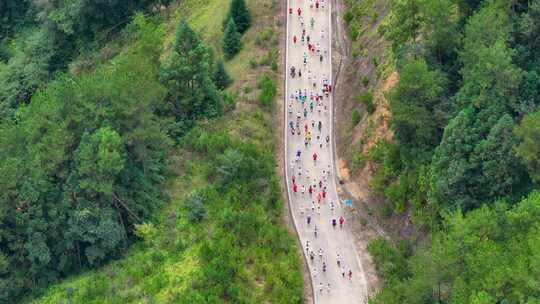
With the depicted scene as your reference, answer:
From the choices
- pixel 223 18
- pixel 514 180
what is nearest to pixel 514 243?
pixel 514 180

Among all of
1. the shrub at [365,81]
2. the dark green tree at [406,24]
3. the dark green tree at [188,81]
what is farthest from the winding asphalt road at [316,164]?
the dark green tree at [406,24]

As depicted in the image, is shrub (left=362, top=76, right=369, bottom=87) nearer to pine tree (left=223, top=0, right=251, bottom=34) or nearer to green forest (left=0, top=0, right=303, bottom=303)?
green forest (left=0, top=0, right=303, bottom=303)

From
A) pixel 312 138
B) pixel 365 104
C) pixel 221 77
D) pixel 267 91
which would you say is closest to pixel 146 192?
pixel 312 138

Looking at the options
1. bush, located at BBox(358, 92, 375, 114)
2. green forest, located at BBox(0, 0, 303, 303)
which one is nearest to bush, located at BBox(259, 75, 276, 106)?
green forest, located at BBox(0, 0, 303, 303)

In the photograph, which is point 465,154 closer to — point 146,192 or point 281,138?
point 281,138

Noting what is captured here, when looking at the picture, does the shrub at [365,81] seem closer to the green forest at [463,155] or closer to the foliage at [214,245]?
the green forest at [463,155]

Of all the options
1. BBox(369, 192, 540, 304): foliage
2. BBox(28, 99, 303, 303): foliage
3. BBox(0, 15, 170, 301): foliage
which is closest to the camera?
BBox(369, 192, 540, 304): foliage

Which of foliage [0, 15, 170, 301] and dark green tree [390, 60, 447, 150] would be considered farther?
foliage [0, 15, 170, 301]
